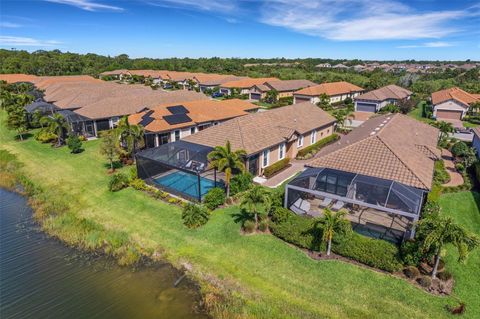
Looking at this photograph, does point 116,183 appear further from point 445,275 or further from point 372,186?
point 445,275

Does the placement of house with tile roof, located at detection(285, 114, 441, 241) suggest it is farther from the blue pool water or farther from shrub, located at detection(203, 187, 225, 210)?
the blue pool water

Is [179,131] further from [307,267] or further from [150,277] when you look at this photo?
[307,267]

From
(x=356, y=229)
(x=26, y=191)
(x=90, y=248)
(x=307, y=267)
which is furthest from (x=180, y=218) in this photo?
(x=26, y=191)

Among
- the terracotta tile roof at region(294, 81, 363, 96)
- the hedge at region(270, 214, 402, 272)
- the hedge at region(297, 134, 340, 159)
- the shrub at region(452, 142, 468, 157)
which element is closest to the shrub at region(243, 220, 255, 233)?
the hedge at region(270, 214, 402, 272)

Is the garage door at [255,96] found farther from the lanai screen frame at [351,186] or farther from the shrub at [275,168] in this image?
the lanai screen frame at [351,186]

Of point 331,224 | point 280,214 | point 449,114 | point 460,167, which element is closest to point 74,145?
point 280,214
